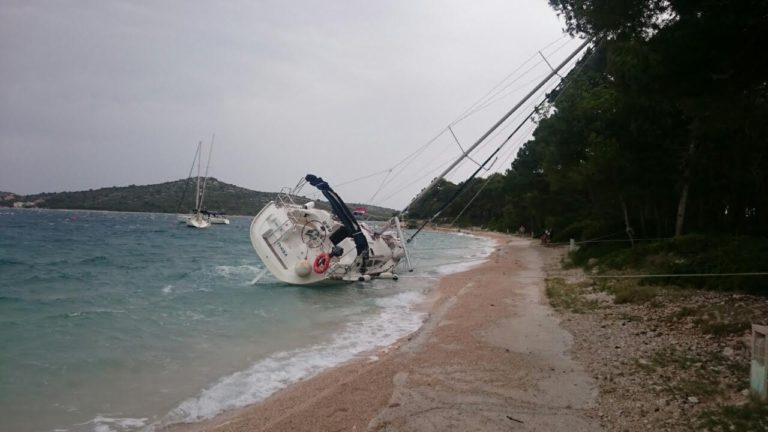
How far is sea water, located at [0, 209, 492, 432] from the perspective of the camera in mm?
7457

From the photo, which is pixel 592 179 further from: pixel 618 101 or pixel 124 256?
pixel 124 256

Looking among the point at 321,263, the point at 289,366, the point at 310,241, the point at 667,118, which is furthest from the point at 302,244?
the point at 667,118

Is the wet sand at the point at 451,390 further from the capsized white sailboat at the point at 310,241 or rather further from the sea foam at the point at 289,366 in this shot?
the capsized white sailboat at the point at 310,241

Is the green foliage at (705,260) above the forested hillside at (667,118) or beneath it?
beneath

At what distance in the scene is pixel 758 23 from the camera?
21.8ft

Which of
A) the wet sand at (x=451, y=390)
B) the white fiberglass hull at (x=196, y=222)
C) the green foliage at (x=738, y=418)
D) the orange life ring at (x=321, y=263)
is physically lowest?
the wet sand at (x=451, y=390)

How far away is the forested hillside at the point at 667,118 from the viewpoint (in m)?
7.20

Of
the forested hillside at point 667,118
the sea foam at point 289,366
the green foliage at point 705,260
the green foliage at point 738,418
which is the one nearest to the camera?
the green foliage at point 738,418

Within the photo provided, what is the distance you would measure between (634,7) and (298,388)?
8.92m

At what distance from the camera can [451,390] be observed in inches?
260

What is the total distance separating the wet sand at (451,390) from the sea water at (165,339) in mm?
1060

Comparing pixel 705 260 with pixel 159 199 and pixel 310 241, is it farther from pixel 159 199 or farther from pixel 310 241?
pixel 159 199

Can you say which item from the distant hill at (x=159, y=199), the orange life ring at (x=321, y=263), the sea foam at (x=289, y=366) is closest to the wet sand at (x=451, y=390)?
the sea foam at (x=289, y=366)

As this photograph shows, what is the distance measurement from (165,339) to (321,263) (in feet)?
30.4
